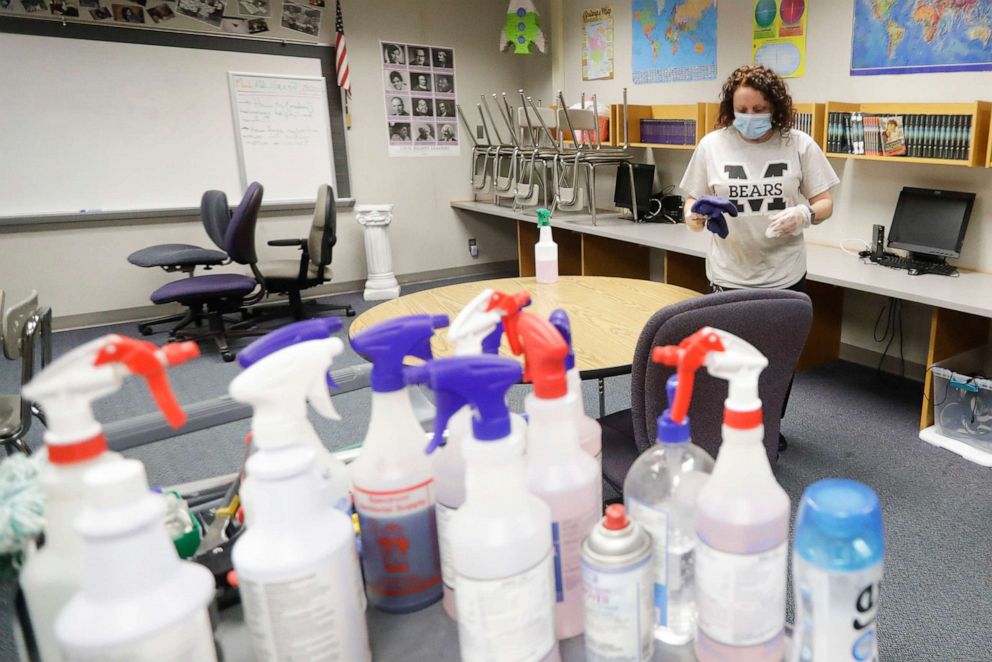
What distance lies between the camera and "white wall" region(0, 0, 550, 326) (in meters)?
4.45

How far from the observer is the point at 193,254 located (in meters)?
3.95

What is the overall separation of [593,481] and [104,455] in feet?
1.26

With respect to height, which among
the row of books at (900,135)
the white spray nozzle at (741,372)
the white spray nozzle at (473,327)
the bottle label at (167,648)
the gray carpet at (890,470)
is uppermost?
the row of books at (900,135)

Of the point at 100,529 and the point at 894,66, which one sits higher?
the point at 894,66

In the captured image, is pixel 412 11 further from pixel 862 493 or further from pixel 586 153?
pixel 862 493

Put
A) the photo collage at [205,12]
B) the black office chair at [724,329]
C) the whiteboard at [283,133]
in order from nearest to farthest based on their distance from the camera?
1. the black office chair at [724,329]
2. the photo collage at [205,12]
3. the whiteboard at [283,133]

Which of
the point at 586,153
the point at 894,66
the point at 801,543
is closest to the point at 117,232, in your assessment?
the point at 586,153

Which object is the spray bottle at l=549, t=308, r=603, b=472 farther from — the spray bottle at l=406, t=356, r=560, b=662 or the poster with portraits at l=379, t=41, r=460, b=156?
the poster with portraits at l=379, t=41, r=460, b=156

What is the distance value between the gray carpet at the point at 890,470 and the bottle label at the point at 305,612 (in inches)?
29.0

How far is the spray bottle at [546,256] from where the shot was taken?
214 cm

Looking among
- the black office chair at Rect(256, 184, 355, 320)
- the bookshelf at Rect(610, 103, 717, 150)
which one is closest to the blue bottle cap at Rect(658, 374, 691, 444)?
the bookshelf at Rect(610, 103, 717, 150)

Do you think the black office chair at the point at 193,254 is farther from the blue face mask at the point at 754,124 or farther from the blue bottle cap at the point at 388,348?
the blue bottle cap at the point at 388,348

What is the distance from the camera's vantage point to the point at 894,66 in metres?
3.06

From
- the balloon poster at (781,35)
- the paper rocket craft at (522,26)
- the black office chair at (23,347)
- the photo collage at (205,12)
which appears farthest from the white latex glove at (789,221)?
the photo collage at (205,12)
